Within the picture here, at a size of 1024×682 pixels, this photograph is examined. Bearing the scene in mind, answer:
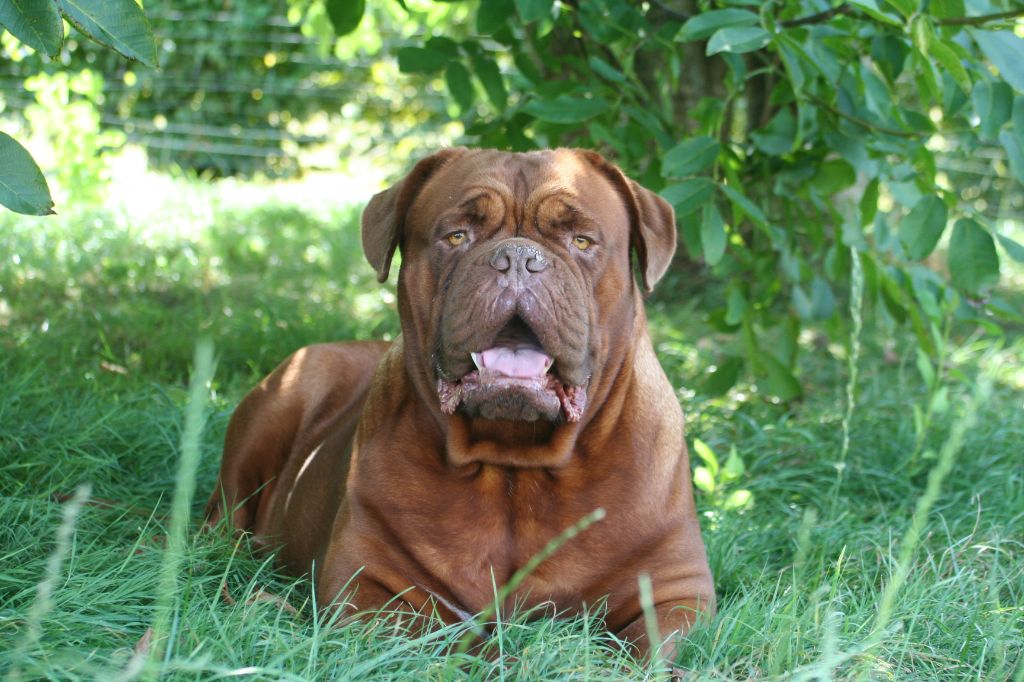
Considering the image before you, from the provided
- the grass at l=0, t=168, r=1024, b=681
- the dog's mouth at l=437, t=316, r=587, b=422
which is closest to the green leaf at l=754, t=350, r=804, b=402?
the grass at l=0, t=168, r=1024, b=681

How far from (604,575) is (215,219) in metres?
5.21

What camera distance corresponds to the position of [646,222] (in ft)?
10.3

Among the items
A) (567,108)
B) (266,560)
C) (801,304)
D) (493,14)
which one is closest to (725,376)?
(801,304)

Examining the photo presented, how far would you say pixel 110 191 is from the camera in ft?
26.2

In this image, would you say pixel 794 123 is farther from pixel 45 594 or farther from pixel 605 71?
pixel 45 594

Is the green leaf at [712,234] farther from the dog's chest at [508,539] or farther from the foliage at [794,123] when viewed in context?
the dog's chest at [508,539]

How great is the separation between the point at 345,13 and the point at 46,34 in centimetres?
170

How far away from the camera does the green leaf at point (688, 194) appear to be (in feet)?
12.2

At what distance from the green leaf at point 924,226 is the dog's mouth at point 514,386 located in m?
1.42

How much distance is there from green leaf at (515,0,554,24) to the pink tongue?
3.88 feet

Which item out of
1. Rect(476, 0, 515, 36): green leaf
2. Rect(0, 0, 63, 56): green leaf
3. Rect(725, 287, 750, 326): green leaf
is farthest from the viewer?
Rect(725, 287, 750, 326): green leaf

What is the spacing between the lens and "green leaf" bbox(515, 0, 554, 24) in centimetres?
352

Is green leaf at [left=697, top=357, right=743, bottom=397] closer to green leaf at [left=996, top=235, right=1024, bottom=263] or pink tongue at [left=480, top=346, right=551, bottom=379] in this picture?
green leaf at [left=996, top=235, right=1024, bottom=263]

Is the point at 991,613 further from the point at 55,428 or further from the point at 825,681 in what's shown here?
the point at 55,428
